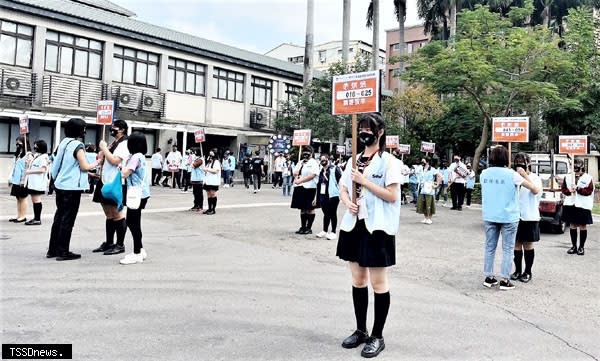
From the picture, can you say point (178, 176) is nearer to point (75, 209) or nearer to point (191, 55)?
point (191, 55)

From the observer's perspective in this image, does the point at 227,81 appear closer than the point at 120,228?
No

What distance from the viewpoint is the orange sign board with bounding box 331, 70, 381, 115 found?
732 cm

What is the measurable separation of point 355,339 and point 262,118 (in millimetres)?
29764

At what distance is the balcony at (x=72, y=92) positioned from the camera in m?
22.2

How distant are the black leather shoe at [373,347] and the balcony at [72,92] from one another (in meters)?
22.2

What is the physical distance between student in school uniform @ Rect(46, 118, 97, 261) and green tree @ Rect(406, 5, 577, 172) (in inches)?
708

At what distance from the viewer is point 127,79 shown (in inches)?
1011

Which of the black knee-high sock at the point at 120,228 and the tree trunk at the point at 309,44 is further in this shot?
the tree trunk at the point at 309,44

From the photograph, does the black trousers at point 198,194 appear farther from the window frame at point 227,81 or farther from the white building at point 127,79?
the window frame at point 227,81

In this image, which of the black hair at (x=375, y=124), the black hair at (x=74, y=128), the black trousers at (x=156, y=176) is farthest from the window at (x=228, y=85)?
the black hair at (x=375, y=124)

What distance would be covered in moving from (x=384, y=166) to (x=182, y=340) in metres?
2.14

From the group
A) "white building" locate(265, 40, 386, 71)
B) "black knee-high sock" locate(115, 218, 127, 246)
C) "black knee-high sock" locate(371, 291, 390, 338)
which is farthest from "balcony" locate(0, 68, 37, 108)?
"white building" locate(265, 40, 386, 71)

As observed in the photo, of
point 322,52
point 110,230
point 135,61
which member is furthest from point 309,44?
point 322,52

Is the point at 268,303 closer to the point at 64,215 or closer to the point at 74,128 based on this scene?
the point at 64,215
